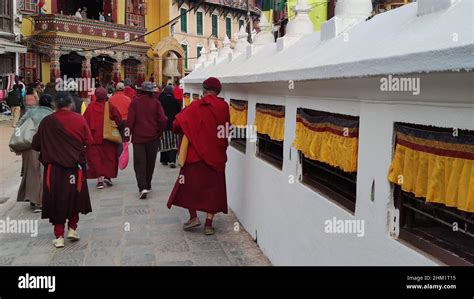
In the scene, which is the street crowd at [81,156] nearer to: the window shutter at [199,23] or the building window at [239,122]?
the building window at [239,122]

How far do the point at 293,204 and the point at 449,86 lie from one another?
2477mm

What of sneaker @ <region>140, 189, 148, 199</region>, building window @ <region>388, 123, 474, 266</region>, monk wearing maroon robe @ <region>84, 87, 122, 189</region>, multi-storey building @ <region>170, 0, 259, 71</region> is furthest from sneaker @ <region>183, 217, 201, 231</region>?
multi-storey building @ <region>170, 0, 259, 71</region>

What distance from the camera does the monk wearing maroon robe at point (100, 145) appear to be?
8672 millimetres

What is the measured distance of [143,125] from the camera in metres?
8.16

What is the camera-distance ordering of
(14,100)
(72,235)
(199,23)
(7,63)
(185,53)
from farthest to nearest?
(199,23), (185,53), (7,63), (14,100), (72,235)

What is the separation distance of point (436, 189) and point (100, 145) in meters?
7.26

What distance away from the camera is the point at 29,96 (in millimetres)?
7359

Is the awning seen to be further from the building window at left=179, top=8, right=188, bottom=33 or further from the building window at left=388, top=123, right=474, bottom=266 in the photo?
the building window at left=388, top=123, right=474, bottom=266

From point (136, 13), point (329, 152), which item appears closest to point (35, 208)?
point (329, 152)

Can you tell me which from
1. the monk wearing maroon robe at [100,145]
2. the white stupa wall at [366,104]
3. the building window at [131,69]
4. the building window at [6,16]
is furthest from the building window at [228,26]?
the white stupa wall at [366,104]

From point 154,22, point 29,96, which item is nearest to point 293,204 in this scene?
point 29,96

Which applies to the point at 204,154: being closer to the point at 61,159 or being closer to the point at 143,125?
the point at 61,159

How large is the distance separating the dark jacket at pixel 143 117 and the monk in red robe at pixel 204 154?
7.47ft
